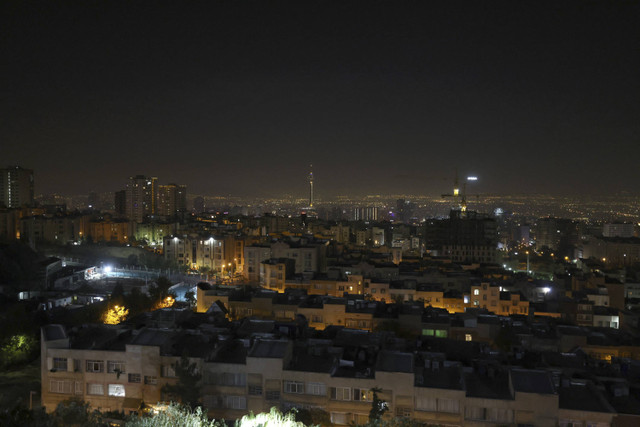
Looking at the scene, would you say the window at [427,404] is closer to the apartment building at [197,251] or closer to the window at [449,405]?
the window at [449,405]

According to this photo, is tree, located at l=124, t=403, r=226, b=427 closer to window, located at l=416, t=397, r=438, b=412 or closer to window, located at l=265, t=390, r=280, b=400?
window, located at l=265, t=390, r=280, b=400

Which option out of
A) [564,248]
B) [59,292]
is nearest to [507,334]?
[59,292]

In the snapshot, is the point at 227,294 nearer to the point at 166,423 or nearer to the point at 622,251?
the point at 166,423

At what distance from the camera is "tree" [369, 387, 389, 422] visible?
5.32m

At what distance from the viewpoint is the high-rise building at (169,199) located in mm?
51688

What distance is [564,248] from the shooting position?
3791 cm

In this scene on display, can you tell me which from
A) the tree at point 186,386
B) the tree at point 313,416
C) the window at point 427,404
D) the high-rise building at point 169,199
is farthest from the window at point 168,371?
the high-rise building at point 169,199

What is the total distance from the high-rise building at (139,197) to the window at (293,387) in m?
45.6

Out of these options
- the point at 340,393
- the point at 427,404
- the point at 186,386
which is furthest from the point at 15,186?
the point at 427,404

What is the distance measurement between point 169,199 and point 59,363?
47157mm

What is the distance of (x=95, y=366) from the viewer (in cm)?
649

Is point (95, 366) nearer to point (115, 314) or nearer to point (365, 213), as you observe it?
point (115, 314)

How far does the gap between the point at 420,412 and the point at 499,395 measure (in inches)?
33.1

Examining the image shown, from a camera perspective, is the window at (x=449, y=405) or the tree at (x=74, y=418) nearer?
the tree at (x=74, y=418)
